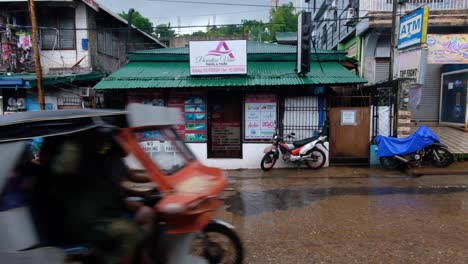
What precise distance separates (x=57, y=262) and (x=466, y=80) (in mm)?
14920

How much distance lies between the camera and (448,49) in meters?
11.8

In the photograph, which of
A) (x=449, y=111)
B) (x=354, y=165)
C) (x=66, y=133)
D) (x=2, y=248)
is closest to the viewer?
(x=2, y=248)

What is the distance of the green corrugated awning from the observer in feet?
33.1

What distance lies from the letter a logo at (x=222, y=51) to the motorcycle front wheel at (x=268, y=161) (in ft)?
10.6

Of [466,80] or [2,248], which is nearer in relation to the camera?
[2,248]

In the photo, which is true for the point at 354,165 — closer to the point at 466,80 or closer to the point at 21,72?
the point at 466,80

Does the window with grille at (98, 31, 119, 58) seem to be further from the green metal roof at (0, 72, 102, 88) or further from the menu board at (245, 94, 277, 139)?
the menu board at (245, 94, 277, 139)

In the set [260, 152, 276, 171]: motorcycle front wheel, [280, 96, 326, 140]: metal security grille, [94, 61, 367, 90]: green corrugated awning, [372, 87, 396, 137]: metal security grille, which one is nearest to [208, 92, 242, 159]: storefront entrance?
[94, 61, 367, 90]: green corrugated awning

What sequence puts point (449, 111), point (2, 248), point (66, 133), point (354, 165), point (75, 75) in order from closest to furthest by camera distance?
point (2, 248) < point (66, 133) < point (354, 165) < point (75, 75) < point (449, 111)

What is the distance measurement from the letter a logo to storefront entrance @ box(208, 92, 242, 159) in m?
1.26

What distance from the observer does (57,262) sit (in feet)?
8.30

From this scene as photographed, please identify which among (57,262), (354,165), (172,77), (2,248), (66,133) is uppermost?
(172,77)

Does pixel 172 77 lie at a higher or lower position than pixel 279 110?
higher

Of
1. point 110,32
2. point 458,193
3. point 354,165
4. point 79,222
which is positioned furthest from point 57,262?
point 110,32
